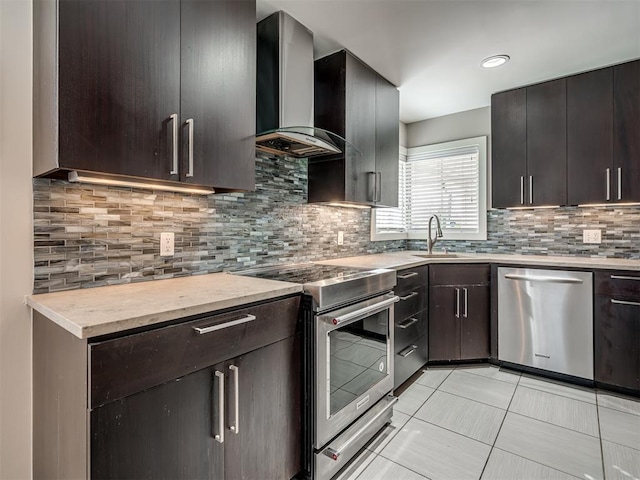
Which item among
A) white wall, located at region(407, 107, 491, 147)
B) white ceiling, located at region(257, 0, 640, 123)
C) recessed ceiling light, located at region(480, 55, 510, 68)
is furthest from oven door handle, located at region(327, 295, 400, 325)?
white wall, located at region(407, 107, 491, 147)

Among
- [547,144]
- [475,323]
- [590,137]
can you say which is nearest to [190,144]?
[475,323]

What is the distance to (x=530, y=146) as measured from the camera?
9.56 ft

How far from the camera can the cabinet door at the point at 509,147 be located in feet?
9.70

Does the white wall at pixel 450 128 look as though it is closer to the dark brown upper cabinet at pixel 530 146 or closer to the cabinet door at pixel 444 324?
the dark brown upper cabinet at pixel 530 146

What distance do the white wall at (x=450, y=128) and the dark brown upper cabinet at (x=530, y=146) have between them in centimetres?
36

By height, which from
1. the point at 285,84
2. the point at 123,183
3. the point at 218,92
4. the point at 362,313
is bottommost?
the point at 362,313

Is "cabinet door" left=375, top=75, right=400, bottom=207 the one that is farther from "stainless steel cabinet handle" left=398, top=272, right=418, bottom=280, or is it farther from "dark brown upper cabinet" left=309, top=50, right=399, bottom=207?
"stainless steel cabinet handle" left=398, top=272, right=418, bottom=280

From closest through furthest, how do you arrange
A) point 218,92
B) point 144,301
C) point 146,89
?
1. point 144,301
2. point 146,89
3. point 218,92

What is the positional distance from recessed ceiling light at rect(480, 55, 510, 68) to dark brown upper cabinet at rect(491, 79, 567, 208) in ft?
1.91

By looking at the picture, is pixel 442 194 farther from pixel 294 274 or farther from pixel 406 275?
pixel 294 274

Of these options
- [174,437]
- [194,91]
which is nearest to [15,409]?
[174,437]

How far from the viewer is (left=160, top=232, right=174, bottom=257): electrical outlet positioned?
1.68 metres

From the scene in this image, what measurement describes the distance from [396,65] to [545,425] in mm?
2629

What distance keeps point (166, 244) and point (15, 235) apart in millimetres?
569
